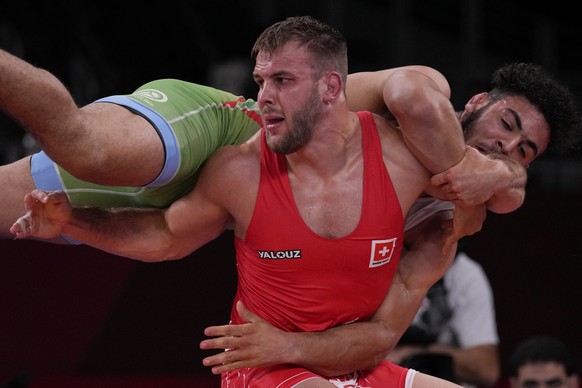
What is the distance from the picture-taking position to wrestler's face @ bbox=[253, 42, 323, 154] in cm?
344

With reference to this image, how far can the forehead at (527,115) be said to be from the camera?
12.5 feet

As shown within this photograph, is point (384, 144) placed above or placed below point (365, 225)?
above

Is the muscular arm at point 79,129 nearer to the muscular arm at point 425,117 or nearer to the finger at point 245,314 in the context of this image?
the finger at point 245,314

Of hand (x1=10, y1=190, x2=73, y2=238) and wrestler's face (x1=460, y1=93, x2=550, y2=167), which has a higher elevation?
wrestler's face (x1=460, y1=93, x2=550, y2=167)

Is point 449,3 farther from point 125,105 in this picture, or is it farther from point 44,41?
point 125,105

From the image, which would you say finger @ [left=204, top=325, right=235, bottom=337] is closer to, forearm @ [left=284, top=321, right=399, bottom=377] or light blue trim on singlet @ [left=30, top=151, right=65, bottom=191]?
forearm @ [left=284, top=321, right=399, bottom=377]

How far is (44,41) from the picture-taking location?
7.82 metres

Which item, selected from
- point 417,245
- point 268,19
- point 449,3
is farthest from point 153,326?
point 449,3

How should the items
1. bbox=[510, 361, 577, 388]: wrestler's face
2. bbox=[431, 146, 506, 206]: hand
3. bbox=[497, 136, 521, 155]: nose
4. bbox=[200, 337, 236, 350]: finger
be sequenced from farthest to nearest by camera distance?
bbox=[510, 361, 577, 388]: wrestler's face, bbox=[497, 136, 521, 155]: nose, bbox=[431, 146, 506, 206]: hand, bbox=[200, 337, 236, 350]: finger

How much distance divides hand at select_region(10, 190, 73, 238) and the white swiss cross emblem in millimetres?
951

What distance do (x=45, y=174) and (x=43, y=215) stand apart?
36cm

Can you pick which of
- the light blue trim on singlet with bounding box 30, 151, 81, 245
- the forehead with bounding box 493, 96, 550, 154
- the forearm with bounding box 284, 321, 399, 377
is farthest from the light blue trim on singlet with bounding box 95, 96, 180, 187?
the forehead with bounding box 493, 96, 550, 154

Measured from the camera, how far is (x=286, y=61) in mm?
3461

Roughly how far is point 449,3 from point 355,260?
5053 mm
